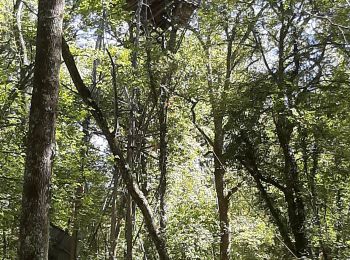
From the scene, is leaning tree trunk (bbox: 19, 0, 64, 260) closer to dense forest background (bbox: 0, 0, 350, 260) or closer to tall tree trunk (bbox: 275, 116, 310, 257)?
dense forest background (bbox: 0, 0, 350, 260)

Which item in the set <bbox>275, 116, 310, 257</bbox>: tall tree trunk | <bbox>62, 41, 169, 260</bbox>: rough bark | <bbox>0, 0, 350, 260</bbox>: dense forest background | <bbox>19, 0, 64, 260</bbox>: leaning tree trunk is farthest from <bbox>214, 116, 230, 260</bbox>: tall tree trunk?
<bbox>19, 0, 64, 260</bbox>: leaning tree trunk

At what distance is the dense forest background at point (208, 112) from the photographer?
7.79 meters

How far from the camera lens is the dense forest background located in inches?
307

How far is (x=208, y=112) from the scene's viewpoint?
37.5 feet

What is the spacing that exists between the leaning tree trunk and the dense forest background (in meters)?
2.13

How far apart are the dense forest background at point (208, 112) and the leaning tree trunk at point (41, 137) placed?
213cm

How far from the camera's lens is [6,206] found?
28.1 ft

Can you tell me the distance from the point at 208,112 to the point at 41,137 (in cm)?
783

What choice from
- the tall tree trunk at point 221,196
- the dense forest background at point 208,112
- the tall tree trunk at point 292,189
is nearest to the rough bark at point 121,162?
the dense forest background at point 208,112

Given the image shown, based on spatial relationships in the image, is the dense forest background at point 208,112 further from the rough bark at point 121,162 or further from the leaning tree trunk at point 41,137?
the leaning tree trunk at point 41,137

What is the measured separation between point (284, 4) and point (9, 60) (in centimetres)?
673

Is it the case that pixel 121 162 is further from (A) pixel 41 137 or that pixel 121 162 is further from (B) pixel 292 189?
(B) pixel 292 189

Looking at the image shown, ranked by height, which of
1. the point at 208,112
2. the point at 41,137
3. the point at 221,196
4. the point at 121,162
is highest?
the point at 208,112

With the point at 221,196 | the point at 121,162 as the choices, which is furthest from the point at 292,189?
the point at 121,162
